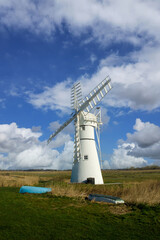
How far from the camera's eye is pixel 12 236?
6.94m

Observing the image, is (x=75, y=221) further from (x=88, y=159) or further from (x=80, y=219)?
(x=88, y=159)

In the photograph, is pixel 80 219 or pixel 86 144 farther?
pixel 86 144

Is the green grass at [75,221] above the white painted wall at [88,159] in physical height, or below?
below

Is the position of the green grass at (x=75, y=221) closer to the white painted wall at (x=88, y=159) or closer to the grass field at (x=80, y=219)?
the grass field at (x=80, y=219)

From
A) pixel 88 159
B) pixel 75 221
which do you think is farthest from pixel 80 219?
pixel 88 159

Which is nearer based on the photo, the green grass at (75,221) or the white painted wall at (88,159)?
the green grass at (75,221)

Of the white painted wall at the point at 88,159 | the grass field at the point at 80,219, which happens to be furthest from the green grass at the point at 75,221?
the white painted wall at the point at 88,159

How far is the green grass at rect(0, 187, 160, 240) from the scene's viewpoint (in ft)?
23.6

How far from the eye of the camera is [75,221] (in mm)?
8680

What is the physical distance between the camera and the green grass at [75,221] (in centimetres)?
720

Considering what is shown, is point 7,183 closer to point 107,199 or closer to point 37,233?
point 107,199

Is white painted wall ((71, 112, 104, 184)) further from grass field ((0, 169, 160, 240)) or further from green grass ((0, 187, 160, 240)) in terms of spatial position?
green grass ((0, 187, 160, 240))

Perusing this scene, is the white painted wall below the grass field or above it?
above

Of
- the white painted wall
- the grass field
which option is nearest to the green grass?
the grass field
